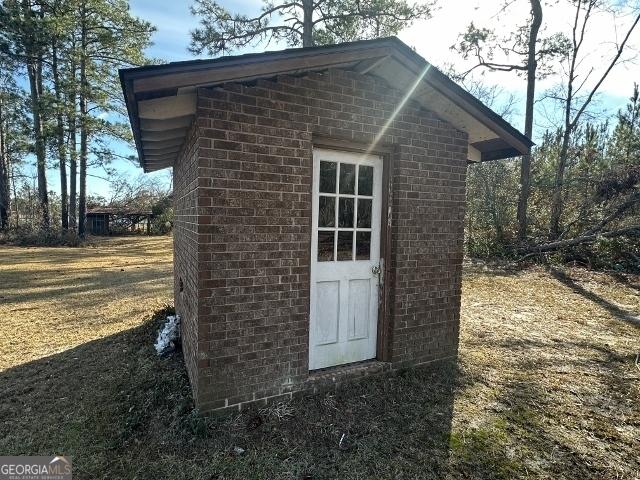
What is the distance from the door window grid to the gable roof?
99 cm

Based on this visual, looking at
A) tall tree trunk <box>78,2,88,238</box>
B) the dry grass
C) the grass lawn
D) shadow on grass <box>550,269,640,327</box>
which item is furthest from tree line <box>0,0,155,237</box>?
shadow on grass <box>550,269,640,327</box>

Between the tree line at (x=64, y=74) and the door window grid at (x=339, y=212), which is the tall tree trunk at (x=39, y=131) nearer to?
the tree line at (x=64, y=74)

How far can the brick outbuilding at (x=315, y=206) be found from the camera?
3.09 metres

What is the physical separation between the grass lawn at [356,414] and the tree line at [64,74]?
16097mm

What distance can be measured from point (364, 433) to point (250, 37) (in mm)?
13128

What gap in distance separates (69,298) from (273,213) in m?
7.19

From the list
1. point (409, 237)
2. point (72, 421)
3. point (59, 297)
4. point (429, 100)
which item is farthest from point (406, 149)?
point (59, 297)

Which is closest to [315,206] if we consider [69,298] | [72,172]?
[69,298]

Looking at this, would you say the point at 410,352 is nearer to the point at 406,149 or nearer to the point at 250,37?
the point at 406,149

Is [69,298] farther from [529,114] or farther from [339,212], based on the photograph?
[529,114]

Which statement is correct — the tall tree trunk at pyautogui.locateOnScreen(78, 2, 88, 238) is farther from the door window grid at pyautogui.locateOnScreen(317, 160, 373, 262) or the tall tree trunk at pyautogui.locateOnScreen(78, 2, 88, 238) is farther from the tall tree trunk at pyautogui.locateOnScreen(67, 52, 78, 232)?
the door window grid at pyautogui.locateOnScreen(317, 160, 373, 262)

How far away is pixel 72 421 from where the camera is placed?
3404mm

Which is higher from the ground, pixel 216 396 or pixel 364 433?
pixel 216 396

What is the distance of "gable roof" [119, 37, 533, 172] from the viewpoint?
2727mm
